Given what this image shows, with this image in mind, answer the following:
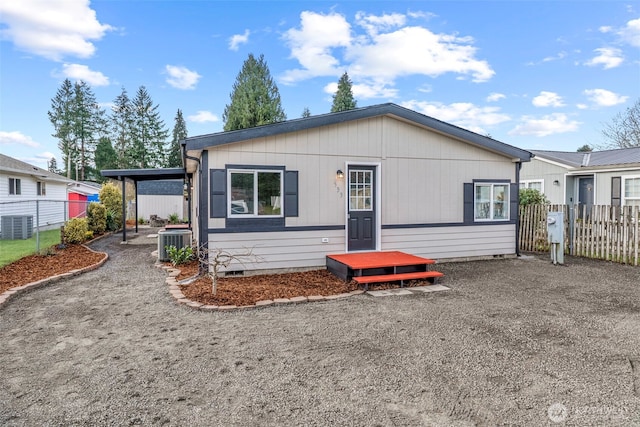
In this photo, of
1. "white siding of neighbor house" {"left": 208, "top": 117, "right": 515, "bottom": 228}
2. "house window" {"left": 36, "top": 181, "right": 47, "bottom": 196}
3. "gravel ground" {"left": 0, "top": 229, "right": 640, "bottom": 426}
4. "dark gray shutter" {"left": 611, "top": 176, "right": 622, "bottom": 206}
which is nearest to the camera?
"gravel ground" {"left": 0, "top": 229, "right": 640, "bottom": 426}

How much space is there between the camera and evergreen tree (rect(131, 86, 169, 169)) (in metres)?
35.5

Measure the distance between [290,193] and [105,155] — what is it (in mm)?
34297

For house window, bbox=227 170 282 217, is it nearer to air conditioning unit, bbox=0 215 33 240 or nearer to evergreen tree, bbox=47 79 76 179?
air conditioning unit, bbox=0 215 33 240

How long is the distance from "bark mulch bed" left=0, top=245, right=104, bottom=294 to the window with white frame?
15.9m

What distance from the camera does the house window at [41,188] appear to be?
16656 mm

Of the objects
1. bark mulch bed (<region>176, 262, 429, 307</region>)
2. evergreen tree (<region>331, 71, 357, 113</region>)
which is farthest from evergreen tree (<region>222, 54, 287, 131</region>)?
bark mulch bed (<region>176, 262, 429, 307</region>)

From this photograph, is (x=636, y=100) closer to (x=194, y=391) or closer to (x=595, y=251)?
(x=595, y=251)

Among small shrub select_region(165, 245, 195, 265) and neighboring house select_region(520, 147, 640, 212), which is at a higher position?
neighboring house select_region(520, 147, 640, 212)

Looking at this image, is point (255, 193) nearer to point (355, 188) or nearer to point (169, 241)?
point (355, 188)

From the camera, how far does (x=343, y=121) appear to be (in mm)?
7234

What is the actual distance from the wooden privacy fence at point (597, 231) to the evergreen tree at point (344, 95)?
21.8 metres

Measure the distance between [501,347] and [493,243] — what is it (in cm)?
573

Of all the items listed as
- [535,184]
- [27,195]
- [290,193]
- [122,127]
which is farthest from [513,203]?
[122,127]

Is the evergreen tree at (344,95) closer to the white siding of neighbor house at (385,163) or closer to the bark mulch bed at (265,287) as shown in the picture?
the white siding of neighbor house at (385,163)
